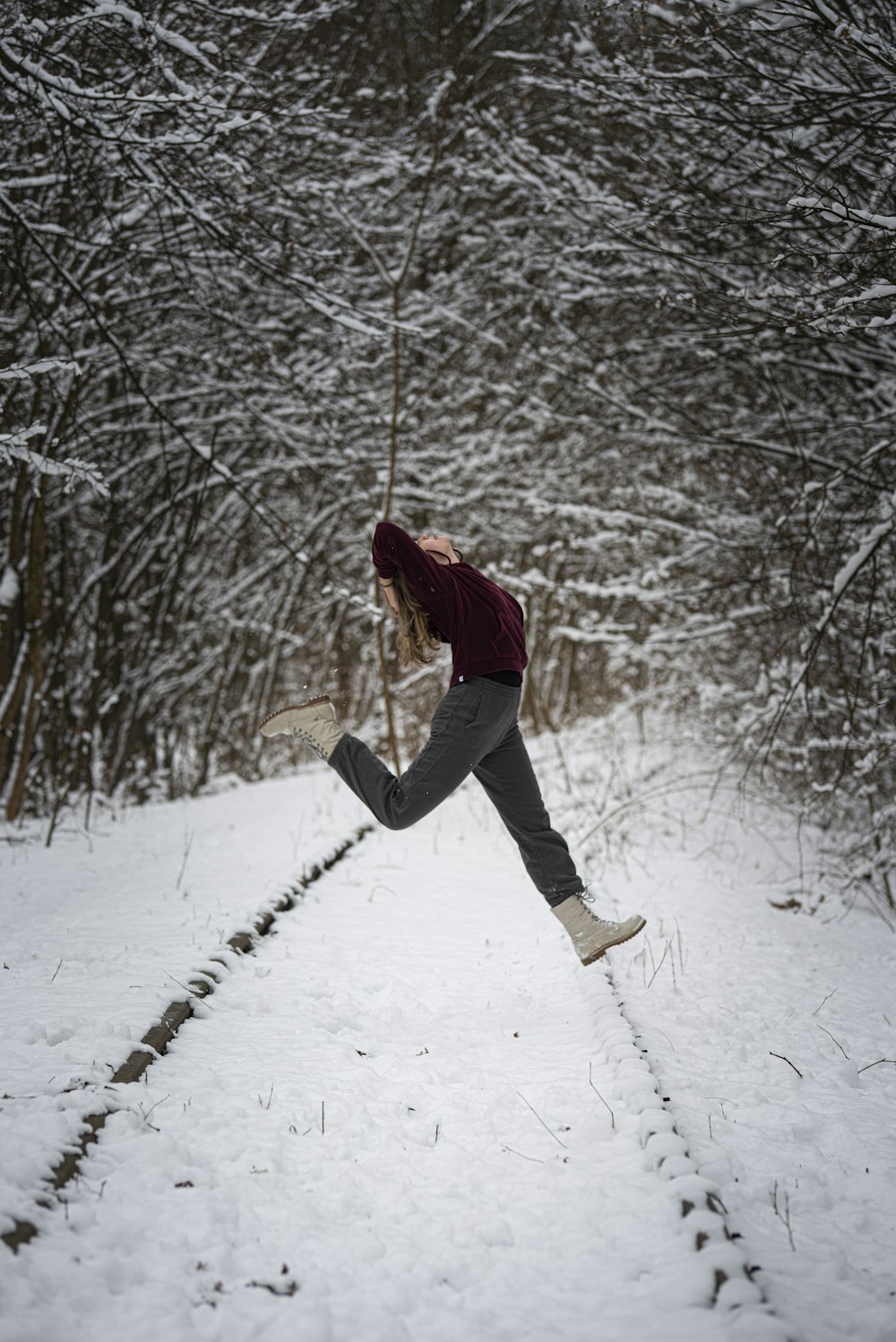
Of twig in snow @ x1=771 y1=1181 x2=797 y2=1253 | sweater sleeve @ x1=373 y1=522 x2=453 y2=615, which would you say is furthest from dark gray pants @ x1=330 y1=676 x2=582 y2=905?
twig in snow @ x1=771 y1=1181 x2=797 y2=1253

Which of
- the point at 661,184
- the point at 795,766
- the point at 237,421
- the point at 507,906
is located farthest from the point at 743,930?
the point at 237,421

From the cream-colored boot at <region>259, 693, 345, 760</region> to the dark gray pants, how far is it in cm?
8

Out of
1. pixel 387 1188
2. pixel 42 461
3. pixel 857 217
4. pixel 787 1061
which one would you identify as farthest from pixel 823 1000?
pixel 42 461

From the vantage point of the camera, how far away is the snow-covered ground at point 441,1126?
1.80 m

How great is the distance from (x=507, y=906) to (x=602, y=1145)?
9.26 ft

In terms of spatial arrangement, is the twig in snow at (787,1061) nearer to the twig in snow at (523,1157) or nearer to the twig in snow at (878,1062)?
the twig in snow at (878,1062)

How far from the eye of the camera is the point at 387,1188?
7.39 feet

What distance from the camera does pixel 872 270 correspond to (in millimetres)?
3354

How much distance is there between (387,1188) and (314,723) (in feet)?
6.78

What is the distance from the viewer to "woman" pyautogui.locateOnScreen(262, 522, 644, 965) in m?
3.45

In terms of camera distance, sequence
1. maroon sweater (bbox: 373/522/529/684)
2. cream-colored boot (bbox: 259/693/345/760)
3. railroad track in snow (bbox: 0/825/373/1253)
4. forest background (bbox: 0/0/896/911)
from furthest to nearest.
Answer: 1. forest background (bbox: 0/0/896/911)
2. cream-colored boot (bbox: 259/693/345/760)
3. maroon sweater (bbox: 373/522/529/684)
4. railroad track in snow (bbox: 0/825/373/1253)

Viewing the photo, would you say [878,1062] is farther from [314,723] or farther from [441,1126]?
[314,723]

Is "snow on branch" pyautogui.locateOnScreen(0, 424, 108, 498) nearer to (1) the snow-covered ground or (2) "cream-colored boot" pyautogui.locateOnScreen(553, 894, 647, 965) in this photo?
(1) the snow-covered ground

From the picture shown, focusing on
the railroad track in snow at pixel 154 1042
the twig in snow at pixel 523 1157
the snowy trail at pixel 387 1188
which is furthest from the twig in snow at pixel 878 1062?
the railroad track in snow at pixel 154 1042
